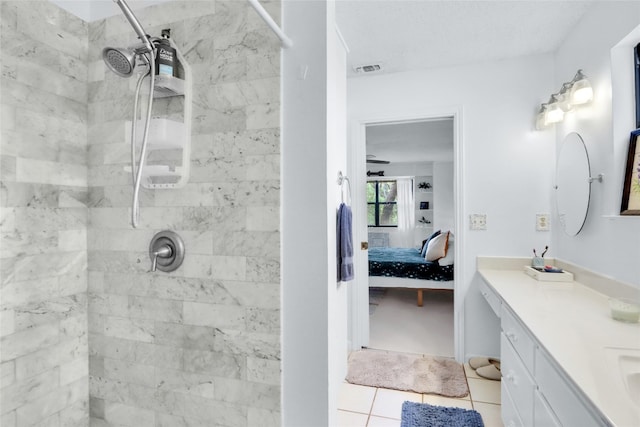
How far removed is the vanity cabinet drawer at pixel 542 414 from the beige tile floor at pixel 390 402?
31.6 inches

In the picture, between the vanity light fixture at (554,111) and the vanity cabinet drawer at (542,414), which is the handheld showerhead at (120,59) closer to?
the vanity cabinet drawer at (542,414)

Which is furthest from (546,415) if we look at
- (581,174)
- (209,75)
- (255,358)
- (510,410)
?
(209,75)

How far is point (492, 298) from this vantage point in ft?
7.13

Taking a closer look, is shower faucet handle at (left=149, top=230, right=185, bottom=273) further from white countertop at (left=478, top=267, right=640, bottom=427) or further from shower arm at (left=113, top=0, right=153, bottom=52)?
white countertop at (left=478, top=267, right=640, bottom=427)

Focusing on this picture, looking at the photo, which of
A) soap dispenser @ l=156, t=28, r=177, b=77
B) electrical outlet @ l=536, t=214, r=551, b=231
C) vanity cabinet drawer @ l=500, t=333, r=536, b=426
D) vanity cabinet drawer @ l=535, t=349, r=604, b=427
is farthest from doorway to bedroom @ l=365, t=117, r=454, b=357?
soap dispenser @ l=156, t=28, r=177, b=77

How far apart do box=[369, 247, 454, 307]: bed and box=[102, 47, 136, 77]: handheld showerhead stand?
12.4ft

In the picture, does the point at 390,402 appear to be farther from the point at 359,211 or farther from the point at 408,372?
the point at 359,211

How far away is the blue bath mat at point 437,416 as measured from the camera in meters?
1.95

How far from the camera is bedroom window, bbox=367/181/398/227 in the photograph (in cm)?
709

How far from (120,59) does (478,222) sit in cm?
255

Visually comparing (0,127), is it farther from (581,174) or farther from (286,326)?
(581,174)

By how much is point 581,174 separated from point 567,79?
71 centimetres

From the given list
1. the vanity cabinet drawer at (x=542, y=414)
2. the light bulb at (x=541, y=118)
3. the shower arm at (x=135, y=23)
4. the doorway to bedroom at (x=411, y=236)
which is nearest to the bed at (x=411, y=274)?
the doorway to bedroom at (x=411, y=236)

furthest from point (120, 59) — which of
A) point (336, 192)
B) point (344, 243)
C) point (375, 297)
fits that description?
point (375, 297)
